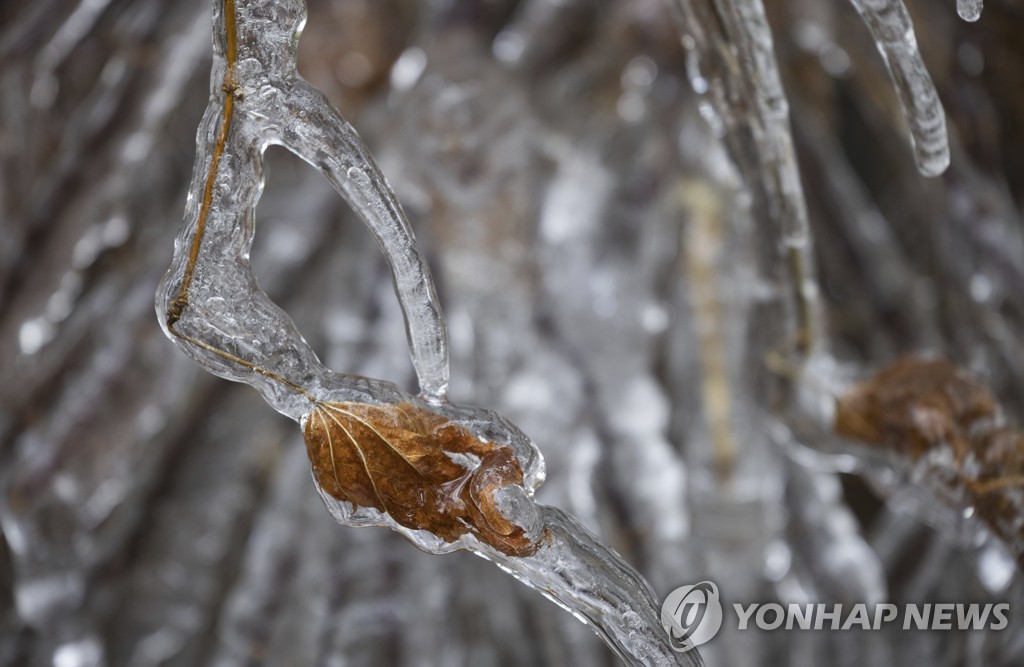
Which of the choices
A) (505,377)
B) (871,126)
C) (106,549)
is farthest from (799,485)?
(106,549)

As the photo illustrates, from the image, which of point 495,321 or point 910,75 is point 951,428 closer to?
point 910,75

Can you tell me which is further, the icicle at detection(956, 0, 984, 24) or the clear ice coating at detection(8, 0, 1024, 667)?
the clear ice coating at detection(8, 0, 1024, 667)

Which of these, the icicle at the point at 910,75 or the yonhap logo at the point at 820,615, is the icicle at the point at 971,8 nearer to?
the icicle at the point at 910,75

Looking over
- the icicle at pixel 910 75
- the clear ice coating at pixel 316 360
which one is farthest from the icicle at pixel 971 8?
the clear ice coating at pixel 316 360

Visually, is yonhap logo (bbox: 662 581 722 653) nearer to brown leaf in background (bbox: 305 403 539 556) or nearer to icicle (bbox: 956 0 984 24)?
brown leaf in background (bbox: 305 403 539 556)

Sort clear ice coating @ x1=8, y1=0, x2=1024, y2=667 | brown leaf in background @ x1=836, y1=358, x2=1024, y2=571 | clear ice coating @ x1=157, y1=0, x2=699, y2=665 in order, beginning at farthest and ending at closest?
clear ice coating @ x1=8, y1=0, x2=1024, y2=667 < brown leaf in background @ x1=836, y1=358, x2=1024, y2=571 < clear ice coating @ x1=157, y1=0, x2=699, y2=665

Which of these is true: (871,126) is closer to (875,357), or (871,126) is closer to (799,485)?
(875,357)

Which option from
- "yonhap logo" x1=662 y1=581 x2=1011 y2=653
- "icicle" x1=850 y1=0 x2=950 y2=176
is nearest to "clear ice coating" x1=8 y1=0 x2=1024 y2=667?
"yonhap logo" x1=662 y1=581 x2=1011 y2=653
